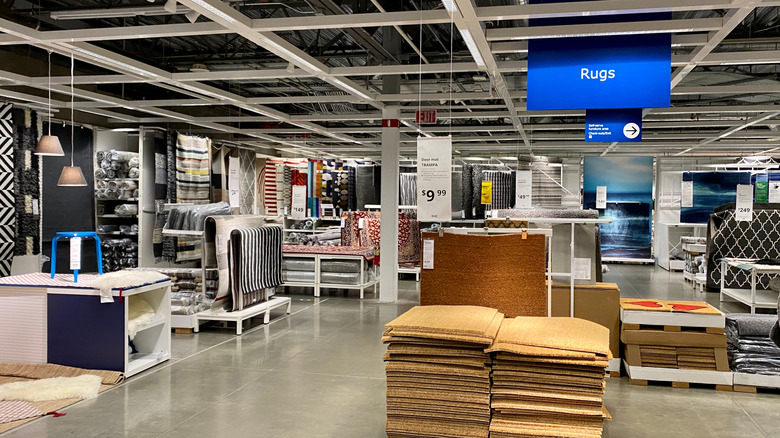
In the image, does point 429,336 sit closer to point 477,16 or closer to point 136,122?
point 477,16

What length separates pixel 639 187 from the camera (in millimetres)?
19234

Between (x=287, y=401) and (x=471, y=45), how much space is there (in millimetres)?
3859

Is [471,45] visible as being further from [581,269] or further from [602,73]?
[581,269]

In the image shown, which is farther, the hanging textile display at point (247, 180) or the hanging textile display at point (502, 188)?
the hanging textile display at point (502, 188)

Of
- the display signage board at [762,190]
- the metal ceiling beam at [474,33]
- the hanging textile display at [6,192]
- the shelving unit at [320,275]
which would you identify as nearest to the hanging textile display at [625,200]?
the display signage board at [762,190]

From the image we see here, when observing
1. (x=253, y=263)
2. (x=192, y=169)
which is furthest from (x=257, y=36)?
(x=192, y=169)

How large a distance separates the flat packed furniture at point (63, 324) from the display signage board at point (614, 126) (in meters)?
5.09

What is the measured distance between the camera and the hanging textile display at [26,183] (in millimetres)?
9703

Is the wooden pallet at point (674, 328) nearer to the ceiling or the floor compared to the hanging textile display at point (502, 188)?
nearer to the floor

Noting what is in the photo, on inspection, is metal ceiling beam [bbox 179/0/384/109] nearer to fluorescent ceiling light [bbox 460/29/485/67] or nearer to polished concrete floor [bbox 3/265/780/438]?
fluorescent ceiling light [bbox 460/29/485/67]

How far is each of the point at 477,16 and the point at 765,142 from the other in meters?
14.1

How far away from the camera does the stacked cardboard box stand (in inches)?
238

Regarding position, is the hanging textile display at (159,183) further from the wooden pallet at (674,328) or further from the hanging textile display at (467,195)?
the wooden pallet at (674,328)

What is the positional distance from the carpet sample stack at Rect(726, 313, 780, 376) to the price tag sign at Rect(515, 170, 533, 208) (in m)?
8.45
